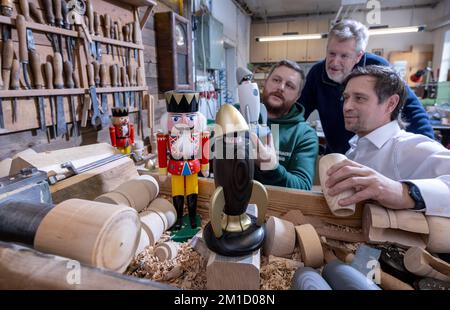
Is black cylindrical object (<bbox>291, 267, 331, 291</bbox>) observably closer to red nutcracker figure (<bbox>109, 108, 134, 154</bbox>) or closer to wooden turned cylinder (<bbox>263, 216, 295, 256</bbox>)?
wooden turned cylinder (<bbox>263, 216, 295, 256</bbox>)

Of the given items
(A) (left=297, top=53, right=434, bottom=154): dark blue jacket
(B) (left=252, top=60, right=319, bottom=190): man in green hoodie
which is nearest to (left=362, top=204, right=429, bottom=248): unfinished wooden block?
(B) (left=252, top=60, right=319, bottom=190): man in green hoodie

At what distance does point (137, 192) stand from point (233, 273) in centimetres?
33

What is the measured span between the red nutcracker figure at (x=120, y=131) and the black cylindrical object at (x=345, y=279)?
43.8 inches

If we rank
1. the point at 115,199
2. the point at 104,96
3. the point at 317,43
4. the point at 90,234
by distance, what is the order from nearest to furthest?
the point at 90,234 < the point at 115,199 < the point at 104,96 < the point at 317,43

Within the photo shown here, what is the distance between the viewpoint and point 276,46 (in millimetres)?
6363

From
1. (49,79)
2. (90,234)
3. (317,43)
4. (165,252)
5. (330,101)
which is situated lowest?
(165,252)

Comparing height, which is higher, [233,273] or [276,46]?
[276,46]

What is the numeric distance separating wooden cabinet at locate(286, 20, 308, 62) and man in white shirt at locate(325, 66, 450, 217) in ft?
18.6

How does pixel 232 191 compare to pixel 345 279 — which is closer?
pixel 345 279

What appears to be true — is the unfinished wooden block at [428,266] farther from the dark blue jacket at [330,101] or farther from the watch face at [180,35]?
the watch face at [180,35]

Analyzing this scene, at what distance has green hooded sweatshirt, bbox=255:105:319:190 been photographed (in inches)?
42.2

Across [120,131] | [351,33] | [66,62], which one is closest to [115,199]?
[120,131]

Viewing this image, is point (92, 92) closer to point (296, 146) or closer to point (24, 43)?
point (24, 43)
